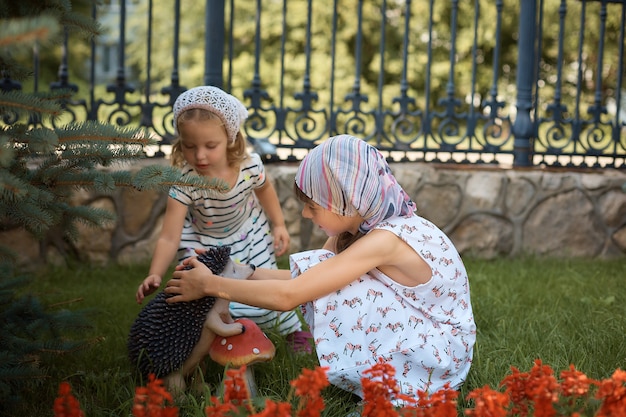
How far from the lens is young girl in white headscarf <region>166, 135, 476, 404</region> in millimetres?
2158

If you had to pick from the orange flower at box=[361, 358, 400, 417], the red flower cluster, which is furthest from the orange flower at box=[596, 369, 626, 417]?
the orange flower at box=[361, 358, 400, 417]

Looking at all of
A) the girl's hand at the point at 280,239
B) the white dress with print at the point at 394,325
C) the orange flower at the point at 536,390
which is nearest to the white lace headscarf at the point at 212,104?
the girl's hand at the point at 280,239

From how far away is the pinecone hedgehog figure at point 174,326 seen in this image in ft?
7.34

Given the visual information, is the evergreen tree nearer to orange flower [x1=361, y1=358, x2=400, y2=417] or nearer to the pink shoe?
orange flower [x1=361, y1=358, x2=400, y2=417]

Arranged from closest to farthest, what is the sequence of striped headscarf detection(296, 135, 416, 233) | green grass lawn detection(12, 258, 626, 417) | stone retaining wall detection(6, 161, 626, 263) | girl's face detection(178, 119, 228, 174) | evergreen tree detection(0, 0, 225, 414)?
evergreen tree detection(0, 0, 225, 414)
striped headscarf detection(296, 135, 416, 233)
green grass lawn detection(12, 258, 626, 417)
girl's face detection(178, 119, 228, 174)
stone retaining wall detection(6, 161, 626, 263)

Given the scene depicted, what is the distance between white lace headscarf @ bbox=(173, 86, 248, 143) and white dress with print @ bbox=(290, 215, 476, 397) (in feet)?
2.46

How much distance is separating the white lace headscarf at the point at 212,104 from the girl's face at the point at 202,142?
0.03 meters

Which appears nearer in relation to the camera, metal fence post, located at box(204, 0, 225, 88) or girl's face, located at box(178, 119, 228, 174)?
girl's face, located at box(178, 119, 228, 174)

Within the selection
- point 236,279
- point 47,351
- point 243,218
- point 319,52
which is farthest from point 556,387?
point 319,52

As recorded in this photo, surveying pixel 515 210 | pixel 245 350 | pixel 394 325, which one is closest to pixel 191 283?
pixel 245 350

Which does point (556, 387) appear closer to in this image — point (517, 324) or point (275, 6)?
point (517, 324)

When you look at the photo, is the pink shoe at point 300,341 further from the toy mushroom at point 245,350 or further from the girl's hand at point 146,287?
the girl's hand at point 146,287

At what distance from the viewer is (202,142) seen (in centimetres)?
278

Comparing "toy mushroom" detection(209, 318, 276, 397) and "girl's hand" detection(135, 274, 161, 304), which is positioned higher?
"girl's hand" detection(135, 274, 161, 304)
